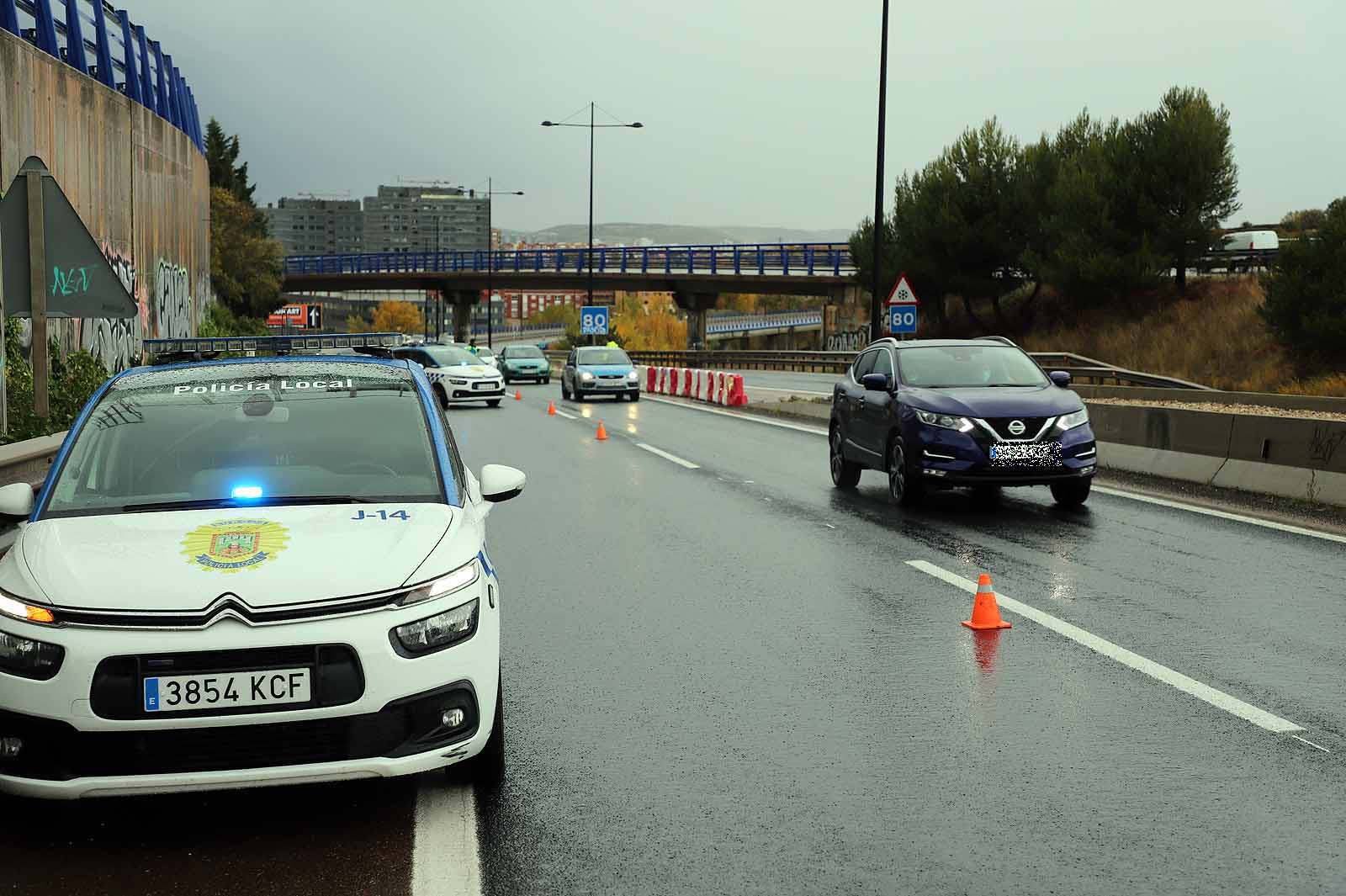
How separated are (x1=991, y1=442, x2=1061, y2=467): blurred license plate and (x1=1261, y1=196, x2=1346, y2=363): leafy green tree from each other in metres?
30.7

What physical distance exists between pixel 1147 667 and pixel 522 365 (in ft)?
162

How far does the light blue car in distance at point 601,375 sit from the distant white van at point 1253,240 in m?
27.5

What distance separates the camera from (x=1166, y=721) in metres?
6.02

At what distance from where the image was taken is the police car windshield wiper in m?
5.33

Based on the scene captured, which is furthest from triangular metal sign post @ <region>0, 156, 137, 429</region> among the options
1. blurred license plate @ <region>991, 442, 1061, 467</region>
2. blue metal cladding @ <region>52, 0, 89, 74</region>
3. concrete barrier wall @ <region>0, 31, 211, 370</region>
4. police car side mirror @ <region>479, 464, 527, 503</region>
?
blue metal cladding @ <region>52, 0, 89, 74</region>

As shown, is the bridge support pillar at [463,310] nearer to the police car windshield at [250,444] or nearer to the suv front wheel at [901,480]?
the suv front wheel at [901,480]

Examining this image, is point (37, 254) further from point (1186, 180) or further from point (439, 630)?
point (1186, 180)

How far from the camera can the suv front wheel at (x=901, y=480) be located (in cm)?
1365

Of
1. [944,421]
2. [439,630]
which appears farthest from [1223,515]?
[439,630]

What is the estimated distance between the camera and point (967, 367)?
48.1 ft

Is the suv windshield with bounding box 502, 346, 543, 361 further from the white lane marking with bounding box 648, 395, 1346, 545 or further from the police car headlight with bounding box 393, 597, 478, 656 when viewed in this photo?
the police car headlight with bounding box 393, 597, 478, 656

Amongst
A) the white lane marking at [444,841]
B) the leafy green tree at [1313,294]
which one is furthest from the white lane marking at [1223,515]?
the leafy green tree at [1313,294]

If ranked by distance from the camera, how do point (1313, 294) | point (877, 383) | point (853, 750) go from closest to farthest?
point (853, 750), point (877, 383), point (1313, 294)

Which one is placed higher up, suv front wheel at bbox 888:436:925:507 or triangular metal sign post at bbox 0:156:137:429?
triangular metal sign post at bbox 0:156:137:429
